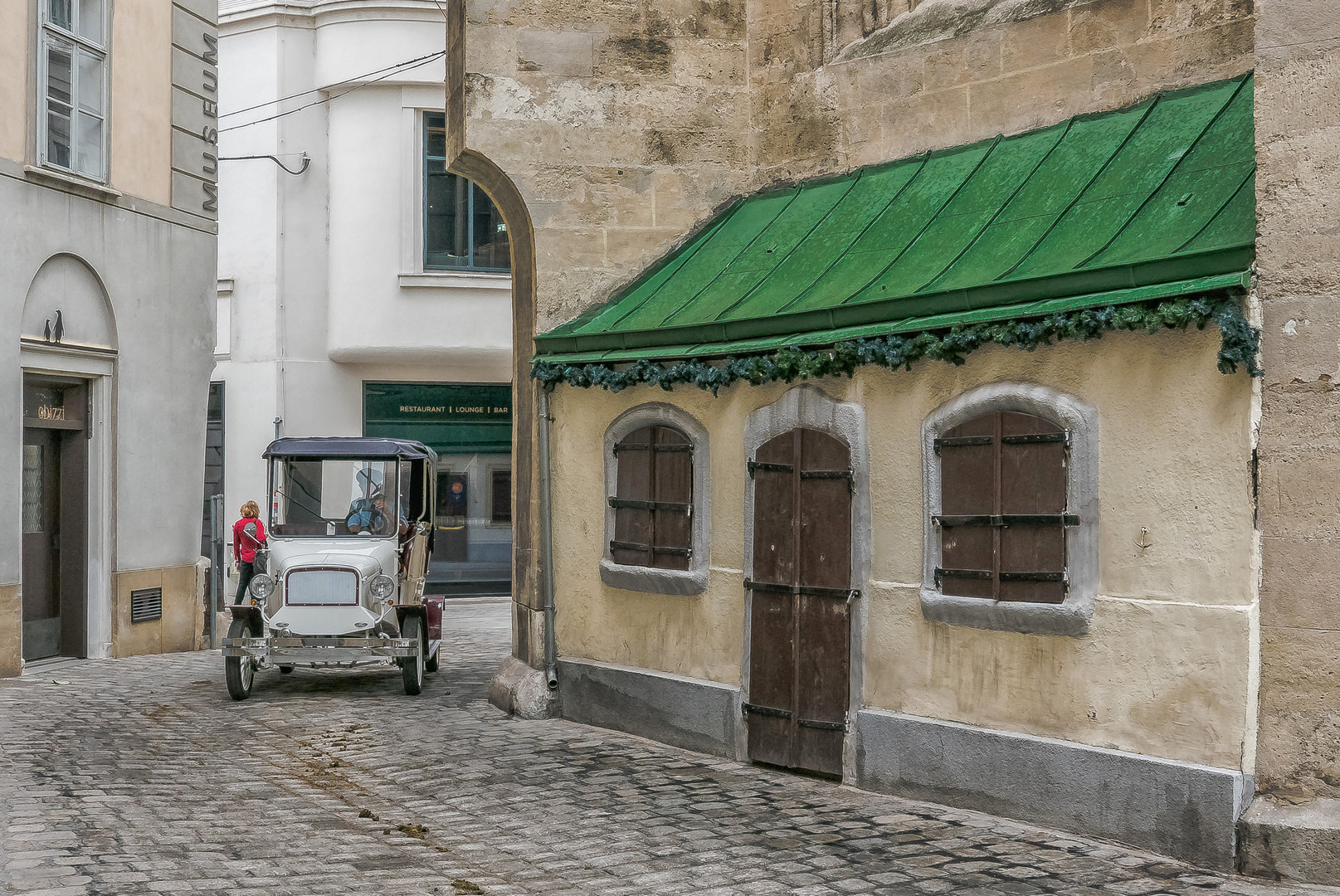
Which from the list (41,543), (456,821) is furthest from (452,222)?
(456,821)

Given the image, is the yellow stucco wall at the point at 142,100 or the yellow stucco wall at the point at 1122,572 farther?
the yellow stucco wall at the point at 142,100

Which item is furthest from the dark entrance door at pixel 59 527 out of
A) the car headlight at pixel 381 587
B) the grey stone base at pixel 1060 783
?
the grey stone base at pixel 1060 783

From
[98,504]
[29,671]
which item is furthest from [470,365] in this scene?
[29,671]

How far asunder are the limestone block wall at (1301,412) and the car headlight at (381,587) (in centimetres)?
787

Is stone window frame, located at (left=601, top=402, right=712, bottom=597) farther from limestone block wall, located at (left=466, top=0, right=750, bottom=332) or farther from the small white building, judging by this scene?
the small white building

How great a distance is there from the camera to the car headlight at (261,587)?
40.8 ft

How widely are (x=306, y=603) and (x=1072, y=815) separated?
24.1ft

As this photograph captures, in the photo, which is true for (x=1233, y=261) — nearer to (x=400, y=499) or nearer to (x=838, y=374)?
(x=838, y=374)

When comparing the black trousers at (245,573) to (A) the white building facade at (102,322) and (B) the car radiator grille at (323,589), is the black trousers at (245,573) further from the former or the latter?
(A) the white building facade at (102,322)

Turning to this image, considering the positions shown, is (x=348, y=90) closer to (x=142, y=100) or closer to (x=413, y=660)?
(x=142, y=100)

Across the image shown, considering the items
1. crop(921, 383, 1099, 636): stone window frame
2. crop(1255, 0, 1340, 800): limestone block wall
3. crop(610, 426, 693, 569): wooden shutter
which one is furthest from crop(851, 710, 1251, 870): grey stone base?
crop(610, 426, 693, 569): wooden shutter

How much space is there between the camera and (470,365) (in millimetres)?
23203

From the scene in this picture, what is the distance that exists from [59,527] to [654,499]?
7.75 metres

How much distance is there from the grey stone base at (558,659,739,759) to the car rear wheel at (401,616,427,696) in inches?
69.8
